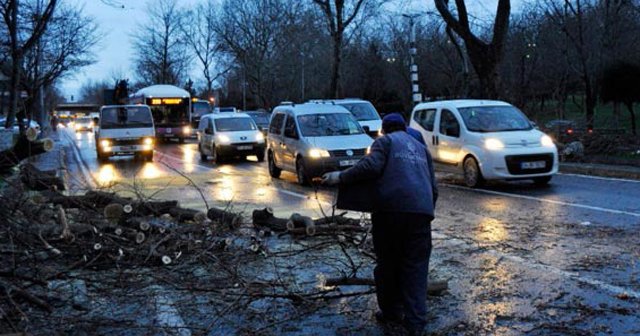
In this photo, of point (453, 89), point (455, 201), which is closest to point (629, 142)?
point (455, 201)

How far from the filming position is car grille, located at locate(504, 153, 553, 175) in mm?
13430

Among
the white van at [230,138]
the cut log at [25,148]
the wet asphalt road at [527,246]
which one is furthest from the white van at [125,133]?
the cut log at [25,148]

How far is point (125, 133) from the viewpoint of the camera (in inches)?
956

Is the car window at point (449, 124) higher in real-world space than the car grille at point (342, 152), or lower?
higher

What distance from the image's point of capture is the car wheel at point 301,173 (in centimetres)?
1541

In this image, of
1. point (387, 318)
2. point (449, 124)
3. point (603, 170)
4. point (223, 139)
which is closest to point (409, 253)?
point (387, 318)

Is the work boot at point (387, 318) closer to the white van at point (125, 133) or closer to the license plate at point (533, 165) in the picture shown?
the license plate at point (533, 165)

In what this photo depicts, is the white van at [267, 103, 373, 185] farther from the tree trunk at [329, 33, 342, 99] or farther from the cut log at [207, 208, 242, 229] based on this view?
the tree trunk at [329, 33, 342, 99]

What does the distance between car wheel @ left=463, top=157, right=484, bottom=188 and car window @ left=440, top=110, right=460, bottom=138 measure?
2.25 feet

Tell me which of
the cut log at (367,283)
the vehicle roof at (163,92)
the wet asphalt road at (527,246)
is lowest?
the wet asphalt road at (527,246)

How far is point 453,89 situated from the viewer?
2055 inches

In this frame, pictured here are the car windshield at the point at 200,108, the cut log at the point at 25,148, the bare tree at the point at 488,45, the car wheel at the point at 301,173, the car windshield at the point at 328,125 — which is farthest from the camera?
the car windshield at the point at 200,108

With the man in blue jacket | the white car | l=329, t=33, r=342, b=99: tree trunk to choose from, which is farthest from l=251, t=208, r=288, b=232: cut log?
l=329, t=33, r=342, b=99: tree trunk

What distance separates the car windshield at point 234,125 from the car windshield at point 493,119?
10856 mm
